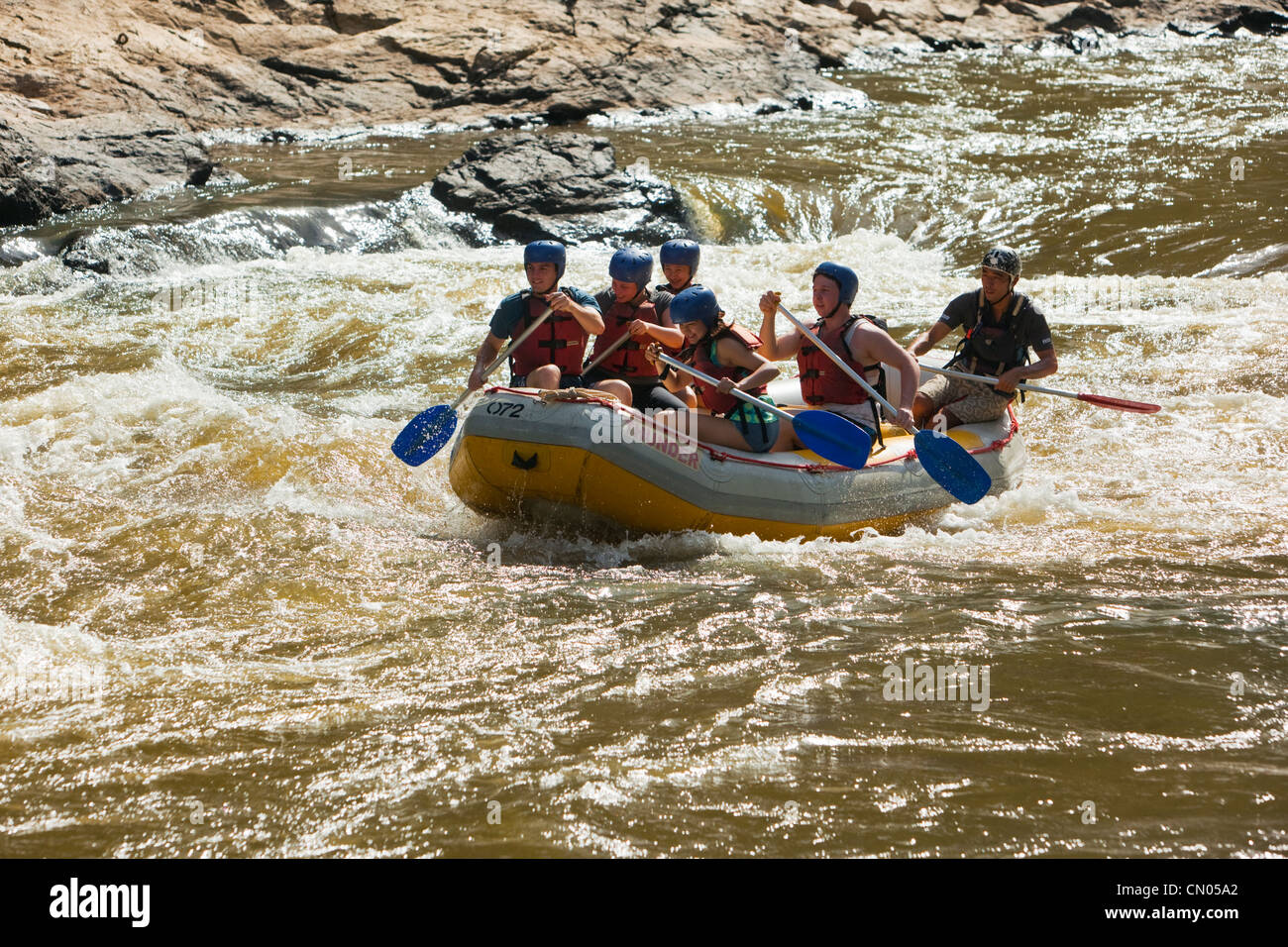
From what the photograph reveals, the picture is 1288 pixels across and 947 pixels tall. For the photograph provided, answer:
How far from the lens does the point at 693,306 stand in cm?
606

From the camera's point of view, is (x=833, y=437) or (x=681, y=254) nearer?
(x=833, y=437)

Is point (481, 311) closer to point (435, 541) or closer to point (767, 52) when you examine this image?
point (435, 541)

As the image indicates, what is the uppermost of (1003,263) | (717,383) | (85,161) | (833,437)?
(85,161)

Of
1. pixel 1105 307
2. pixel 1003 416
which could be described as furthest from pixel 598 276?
pixel 1003 416

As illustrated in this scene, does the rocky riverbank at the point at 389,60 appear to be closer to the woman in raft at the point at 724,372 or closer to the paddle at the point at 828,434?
the woman in raft at the point at 724,372

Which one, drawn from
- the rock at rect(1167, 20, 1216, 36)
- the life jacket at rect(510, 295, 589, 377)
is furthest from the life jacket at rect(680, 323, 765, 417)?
the rock at rect(1167, 20, 1216, 36)

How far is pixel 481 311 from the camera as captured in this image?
423 inches

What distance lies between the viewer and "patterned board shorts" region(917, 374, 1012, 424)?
7.14 metres

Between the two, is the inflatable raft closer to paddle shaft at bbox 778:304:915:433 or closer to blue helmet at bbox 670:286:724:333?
paddle shaft at bbox 778:304:915:433

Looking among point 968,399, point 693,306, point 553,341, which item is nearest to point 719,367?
point 693,306
